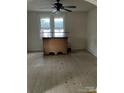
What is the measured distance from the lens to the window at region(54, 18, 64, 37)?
36.7 ft

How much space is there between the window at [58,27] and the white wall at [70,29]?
0.33m

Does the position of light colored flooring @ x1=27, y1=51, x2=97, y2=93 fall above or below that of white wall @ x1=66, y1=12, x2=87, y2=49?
below

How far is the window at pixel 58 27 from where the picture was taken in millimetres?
11188

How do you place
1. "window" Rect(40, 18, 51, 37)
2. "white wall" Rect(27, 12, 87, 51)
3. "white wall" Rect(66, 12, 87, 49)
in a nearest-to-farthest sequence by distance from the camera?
"white wall" Rect(27, 12, 87, 51) < "window" Rect(40, 18, 51, 37) < "white wall" Rect(66, 12, 87, 49)

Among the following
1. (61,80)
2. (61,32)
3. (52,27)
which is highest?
(52,27)

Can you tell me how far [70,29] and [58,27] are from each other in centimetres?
81

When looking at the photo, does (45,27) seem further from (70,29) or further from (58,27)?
(70,29)

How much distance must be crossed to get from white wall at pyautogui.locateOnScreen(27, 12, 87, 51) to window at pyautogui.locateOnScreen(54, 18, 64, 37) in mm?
329

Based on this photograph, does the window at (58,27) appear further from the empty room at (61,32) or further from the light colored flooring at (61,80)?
the light colored flooring at (61,80)

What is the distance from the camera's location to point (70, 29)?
11.4 meters

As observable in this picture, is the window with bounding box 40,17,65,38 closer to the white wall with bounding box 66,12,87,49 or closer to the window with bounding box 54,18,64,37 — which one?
the window with bounding box 54,18,64,37

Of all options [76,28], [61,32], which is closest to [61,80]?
[61,32]

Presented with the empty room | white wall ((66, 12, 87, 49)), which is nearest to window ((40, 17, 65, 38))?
the empty room
